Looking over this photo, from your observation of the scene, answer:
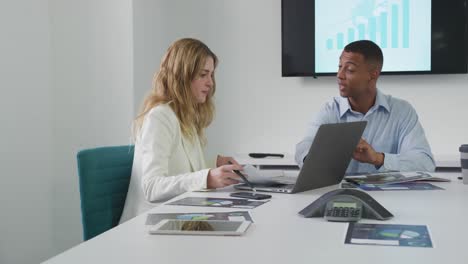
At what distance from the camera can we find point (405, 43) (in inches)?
148

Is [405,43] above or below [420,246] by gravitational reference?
above

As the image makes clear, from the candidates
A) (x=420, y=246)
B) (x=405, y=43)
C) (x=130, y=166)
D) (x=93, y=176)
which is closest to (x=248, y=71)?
(x=405, y=43)

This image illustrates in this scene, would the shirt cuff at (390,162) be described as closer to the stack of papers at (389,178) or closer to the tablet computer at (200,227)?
the stack of papers at (389,178)

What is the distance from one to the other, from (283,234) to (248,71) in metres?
2.79

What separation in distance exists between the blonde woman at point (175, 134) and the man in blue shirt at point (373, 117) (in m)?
0.58

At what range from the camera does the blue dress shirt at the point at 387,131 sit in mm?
2758

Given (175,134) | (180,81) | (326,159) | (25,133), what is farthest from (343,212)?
(25,133)

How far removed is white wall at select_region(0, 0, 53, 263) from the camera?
3279 millimetres

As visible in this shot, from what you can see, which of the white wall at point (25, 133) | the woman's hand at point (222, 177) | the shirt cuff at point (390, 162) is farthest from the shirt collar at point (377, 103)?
the white wall at point (25, 133)

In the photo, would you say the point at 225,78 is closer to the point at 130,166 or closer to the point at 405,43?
the point at 405,43

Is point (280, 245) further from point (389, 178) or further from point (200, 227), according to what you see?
point (389, 178)

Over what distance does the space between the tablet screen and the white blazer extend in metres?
0.64

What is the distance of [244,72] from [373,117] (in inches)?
52.4

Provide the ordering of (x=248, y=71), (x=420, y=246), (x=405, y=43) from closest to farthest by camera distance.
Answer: (x=420, y=246), (x=405, y=43), (x=248, y=71)
